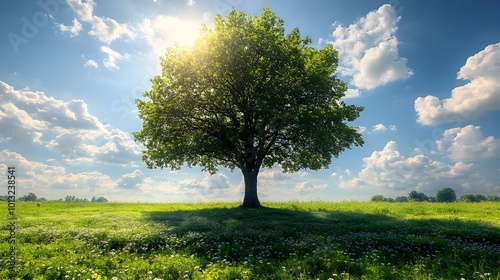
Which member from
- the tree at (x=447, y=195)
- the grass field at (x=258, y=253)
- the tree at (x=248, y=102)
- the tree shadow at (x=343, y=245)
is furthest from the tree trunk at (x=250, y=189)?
the tree at (x=447, y=195)

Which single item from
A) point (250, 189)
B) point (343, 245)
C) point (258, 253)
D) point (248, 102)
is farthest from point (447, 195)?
point (258, 253)

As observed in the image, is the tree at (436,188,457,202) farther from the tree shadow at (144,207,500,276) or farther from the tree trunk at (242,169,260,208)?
the tree shadow at (144,207,500,276)

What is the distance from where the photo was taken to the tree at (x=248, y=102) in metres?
35.5

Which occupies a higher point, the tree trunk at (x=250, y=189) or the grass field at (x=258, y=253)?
the tree trunk at (x=250, y=189)

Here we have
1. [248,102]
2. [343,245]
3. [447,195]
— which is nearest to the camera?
[343,245]

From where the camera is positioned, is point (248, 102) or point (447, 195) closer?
point (248, 102)

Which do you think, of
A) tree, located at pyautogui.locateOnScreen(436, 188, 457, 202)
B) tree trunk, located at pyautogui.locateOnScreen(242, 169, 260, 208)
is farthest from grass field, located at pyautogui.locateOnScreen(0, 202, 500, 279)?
tree, located at pyautogui.locateOnScreen(436, 188, 457, 202)

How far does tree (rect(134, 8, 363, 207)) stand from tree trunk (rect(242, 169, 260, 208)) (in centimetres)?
12

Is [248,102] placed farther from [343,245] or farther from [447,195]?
[447,195]

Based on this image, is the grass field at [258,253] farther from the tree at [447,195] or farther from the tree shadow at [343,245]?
the tree at [447,195]

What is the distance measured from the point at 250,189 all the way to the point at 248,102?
1025 cm

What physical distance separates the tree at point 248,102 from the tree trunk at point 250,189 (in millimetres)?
118

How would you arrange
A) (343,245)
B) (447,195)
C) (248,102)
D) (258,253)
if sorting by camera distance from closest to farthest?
(258,253) < (343,245) < (248,102) < (447,195)

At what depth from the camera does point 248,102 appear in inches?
1481
